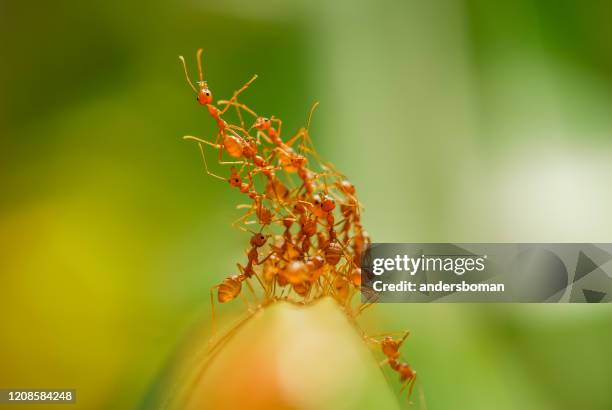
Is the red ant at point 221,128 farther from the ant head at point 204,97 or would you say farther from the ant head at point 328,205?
the ant head at point 328,205

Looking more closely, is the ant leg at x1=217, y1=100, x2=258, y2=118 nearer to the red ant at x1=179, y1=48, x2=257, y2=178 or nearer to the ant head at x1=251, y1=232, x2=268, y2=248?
the red ant at x1=179, y1=48, x2=257, y2=178

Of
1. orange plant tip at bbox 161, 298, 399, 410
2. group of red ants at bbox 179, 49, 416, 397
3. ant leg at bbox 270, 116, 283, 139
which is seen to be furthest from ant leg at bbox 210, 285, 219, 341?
ant leg at bbox 270, 116, 283, 139

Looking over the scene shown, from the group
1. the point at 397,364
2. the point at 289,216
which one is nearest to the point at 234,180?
the point at 289,216

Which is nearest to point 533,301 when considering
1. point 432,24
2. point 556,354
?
point 556,354

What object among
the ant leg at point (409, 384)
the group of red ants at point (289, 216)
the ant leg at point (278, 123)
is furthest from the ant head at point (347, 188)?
the ant leg at point (409, 384)

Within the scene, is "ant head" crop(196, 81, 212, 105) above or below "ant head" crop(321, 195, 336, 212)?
above

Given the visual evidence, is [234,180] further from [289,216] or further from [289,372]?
[289,372]
